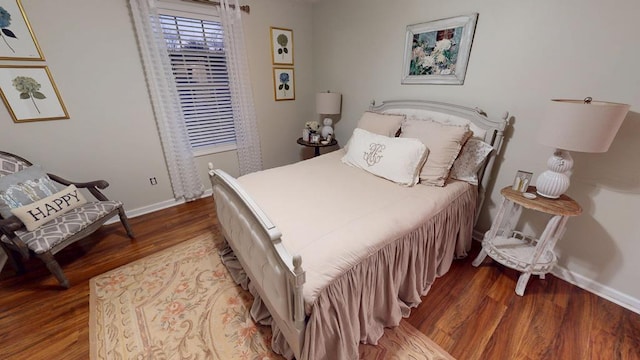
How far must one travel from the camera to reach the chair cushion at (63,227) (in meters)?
1.68

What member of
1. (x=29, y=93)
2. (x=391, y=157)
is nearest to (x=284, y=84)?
(x=391, y=157)

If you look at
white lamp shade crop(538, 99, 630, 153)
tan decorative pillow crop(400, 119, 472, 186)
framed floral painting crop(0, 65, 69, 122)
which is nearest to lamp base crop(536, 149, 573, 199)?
white lamp shade crop(538, 99, 630, 153)

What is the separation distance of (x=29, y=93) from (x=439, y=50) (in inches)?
140

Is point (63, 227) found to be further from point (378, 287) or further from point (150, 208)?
point (378, 287)

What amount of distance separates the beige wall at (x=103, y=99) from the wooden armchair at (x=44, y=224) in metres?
0.24

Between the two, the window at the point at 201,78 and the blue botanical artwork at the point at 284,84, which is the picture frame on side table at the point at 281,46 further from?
the window at the point at 201,78

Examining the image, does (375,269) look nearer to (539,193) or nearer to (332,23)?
(539,193)

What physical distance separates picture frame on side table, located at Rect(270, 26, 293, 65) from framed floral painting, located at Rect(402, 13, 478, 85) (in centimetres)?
161

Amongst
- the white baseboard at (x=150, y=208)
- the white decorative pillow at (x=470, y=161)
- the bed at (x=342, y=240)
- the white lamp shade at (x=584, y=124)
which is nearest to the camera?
the bed at (x=342, y=240)

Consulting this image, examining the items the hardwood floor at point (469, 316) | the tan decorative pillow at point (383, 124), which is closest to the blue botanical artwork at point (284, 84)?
the tan decorative pillow at point (383, 124)

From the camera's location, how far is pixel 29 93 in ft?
6.51

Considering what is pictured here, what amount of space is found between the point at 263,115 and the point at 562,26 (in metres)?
2.99

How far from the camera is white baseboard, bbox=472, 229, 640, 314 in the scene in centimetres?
167

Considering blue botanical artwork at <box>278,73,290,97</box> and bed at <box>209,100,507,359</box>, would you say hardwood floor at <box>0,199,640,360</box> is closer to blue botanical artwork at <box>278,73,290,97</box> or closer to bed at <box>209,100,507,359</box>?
bed at <box>209,100,507,359</box>
